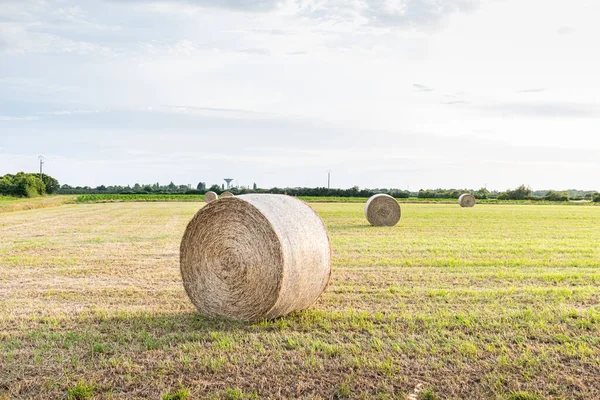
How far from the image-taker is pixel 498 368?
591 centimetres

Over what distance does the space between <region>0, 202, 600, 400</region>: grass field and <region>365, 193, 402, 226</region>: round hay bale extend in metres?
12.0

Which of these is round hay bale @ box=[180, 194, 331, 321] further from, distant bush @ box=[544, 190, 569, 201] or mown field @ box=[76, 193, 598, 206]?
distant bush @ box=[544, 190, 569, 201]

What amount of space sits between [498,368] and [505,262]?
7382mm

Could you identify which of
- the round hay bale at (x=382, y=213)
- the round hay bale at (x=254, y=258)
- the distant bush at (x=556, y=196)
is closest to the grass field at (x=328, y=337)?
the round hay bale at (x=254, y=258)

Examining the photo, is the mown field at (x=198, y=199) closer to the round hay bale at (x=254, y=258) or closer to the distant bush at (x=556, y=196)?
the distant bush at (x=556, y=196)

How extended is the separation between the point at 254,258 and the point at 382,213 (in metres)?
17.6

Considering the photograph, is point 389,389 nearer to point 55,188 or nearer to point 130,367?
point 130,367

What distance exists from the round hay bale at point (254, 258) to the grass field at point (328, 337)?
0.30m

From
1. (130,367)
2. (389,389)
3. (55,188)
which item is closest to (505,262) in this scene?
(389,389)

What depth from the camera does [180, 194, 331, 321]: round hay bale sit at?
293 inches

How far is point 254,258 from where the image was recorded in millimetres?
7637

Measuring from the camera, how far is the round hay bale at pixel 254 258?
7.43 metres

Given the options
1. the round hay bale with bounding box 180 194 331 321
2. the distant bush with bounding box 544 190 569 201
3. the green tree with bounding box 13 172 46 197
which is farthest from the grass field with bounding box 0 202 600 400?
the green tree with bounding box 13 172 46 197

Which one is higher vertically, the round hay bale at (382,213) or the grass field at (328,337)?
the round hay bale at (382,213)
